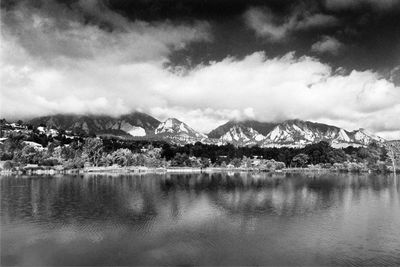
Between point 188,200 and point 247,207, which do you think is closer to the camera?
point 247,207

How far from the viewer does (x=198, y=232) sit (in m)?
40.4

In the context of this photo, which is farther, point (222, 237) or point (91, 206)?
point (91, 206)

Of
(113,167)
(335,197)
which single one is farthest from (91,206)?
(113,167)

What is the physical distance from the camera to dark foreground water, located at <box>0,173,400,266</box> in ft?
101

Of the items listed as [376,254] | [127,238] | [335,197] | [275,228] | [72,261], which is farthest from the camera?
[335,197]

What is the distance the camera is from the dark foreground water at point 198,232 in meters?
30.9

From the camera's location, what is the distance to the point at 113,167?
19712 centimetres

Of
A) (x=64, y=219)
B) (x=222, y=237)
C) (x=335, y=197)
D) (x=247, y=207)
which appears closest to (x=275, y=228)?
(x=222, y=237)

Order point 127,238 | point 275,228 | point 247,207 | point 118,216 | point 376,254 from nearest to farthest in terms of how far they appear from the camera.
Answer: point 376,254 → point 127,238 → point 275,228 → point 118,216 → point 247,207

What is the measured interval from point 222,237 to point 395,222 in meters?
25.6

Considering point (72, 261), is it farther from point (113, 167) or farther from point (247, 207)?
point (113, 167)

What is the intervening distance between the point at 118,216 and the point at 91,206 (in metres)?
11.1

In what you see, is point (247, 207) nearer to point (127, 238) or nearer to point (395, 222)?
point (395, 222)

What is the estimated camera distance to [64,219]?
4681cm
